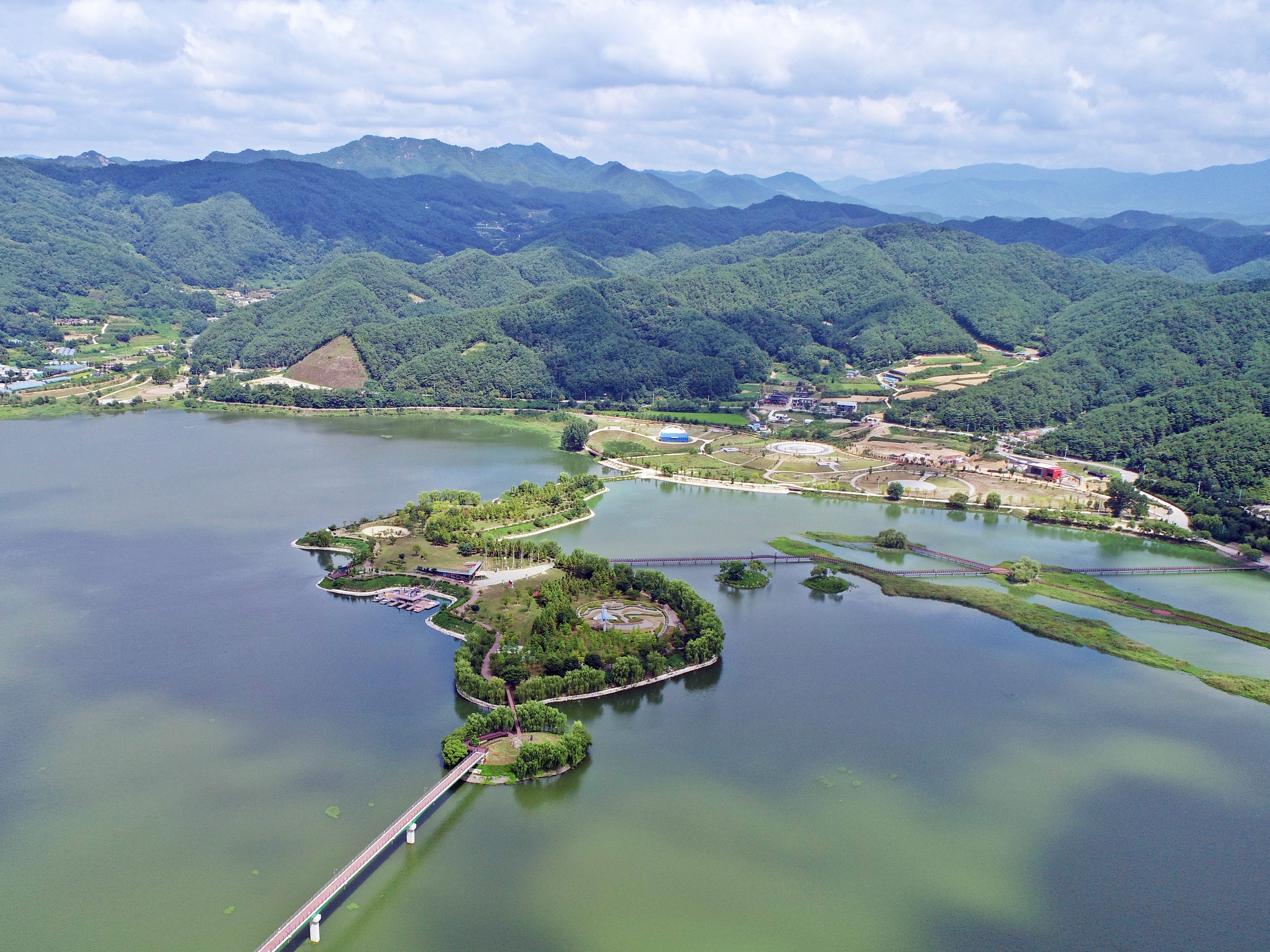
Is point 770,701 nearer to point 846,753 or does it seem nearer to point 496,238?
point 846,753

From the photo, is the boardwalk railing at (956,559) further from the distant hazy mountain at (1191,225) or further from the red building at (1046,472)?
the distant hazy mountain at (1191,225)

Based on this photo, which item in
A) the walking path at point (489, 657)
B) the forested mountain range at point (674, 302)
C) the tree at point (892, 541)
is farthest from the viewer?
the forested mountain range at point (674, 302)

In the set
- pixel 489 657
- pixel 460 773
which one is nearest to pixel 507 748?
pixel 460 773

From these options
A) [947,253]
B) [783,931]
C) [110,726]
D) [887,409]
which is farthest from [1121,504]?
[947,253]

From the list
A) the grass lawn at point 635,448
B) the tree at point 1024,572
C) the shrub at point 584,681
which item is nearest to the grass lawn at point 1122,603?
the tree at point 1024,572

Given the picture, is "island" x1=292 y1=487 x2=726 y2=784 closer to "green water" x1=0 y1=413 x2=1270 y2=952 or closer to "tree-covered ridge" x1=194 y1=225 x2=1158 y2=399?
"green water" x1=0 y1=413 x2=1270 y2=952

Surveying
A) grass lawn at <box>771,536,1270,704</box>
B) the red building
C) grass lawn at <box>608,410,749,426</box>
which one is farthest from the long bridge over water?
grass lawn at <box>608,410,749,426</box>

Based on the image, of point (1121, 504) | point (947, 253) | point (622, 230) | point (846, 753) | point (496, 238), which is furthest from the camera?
point (496, 238)

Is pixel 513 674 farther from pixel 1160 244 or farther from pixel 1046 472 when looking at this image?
pixel 1160 244
